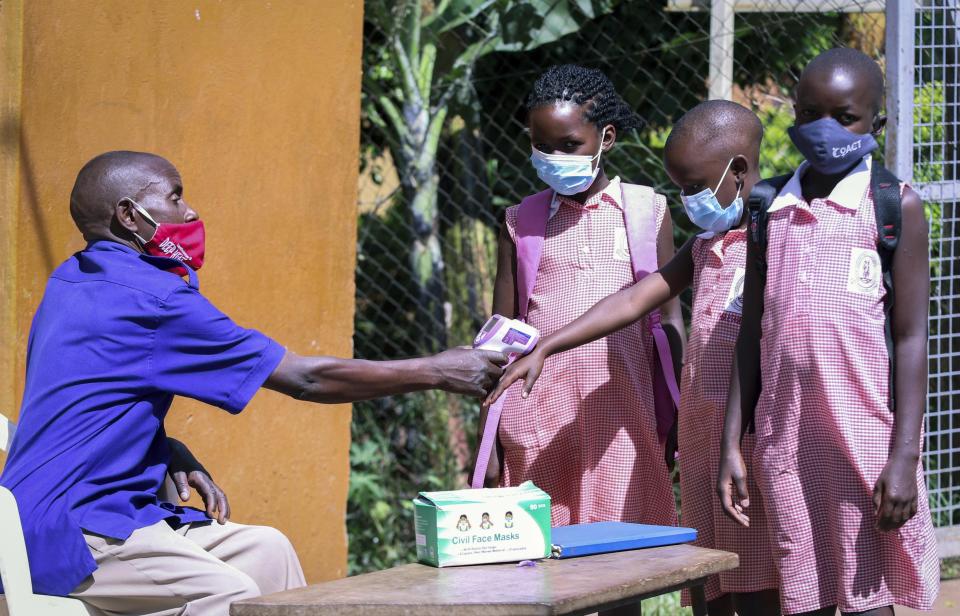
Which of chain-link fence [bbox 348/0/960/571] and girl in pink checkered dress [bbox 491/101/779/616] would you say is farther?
chain-link fence [bbox 348/0/960/571]

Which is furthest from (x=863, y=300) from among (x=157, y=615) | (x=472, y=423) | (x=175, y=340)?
(x=472, y=423)

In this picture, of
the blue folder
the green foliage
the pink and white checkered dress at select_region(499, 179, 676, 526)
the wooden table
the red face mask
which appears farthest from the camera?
the green foliage

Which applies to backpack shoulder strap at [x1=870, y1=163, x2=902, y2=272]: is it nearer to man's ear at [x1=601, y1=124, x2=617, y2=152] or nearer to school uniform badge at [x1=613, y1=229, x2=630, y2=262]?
school uniform badge at [x1=613, y1=229, x2=630, y2=262]

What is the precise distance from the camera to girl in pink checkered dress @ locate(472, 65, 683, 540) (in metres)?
3.64

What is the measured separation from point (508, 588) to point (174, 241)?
132cm

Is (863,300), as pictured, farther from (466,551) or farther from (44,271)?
(44,271)

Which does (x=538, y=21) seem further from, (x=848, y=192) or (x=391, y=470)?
(x=848, y=192)

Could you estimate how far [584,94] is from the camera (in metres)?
3.73

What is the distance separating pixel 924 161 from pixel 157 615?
3.60 meters

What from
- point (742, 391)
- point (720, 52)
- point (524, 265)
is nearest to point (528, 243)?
point (524, 265)

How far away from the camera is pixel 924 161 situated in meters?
4.95

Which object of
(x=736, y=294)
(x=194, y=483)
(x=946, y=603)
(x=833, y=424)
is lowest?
(x=946, y=603)

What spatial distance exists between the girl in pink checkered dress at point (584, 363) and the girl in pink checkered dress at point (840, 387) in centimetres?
58

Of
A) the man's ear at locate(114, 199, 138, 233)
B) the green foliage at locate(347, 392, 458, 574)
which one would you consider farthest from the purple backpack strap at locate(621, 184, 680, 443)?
the green foliage at locate(347, 392, 458, 574)
